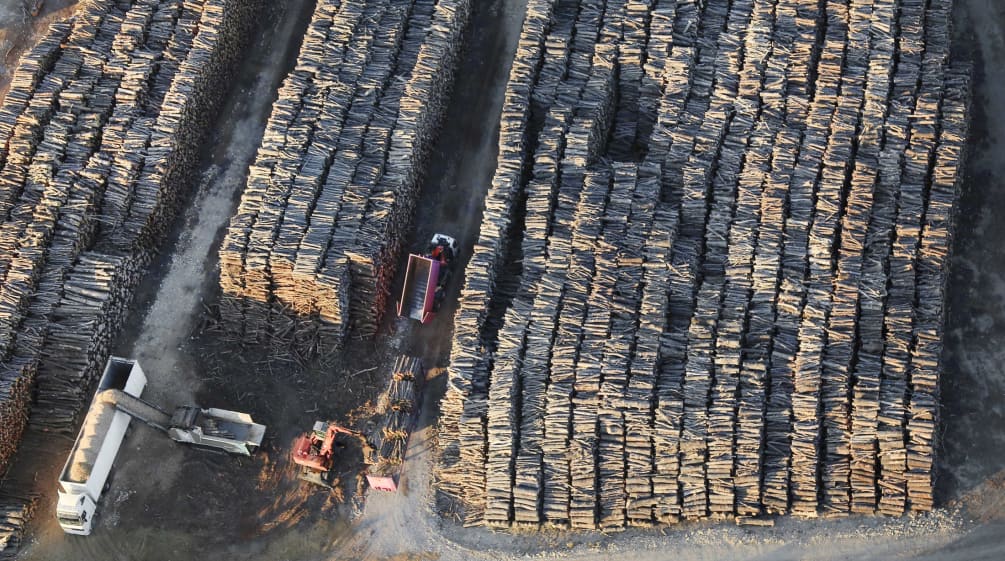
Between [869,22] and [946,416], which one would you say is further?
[869,22]

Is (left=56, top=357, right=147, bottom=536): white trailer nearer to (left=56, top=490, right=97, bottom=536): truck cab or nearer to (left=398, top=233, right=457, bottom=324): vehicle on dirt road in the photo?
(left=56, top=490, right=97, bottom=536): truck cab

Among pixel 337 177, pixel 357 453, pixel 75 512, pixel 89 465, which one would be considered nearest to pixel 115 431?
pixel 89 465

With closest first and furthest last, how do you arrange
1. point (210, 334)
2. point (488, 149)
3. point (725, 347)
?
point (725, 347) < point (210, 334) < point (488, 149)

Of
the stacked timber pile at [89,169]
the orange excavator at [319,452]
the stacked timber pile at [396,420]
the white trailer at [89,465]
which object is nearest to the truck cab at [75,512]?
the white trailer at [89,465]

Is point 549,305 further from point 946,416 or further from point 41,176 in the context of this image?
point 41,176

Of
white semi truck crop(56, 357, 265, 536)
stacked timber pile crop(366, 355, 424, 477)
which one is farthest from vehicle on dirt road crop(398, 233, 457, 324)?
white semi truck crop(56, 357, 265, 536)

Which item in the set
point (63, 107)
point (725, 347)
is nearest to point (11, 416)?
point (63, 107)

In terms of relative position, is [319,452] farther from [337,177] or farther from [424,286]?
[337,177]
